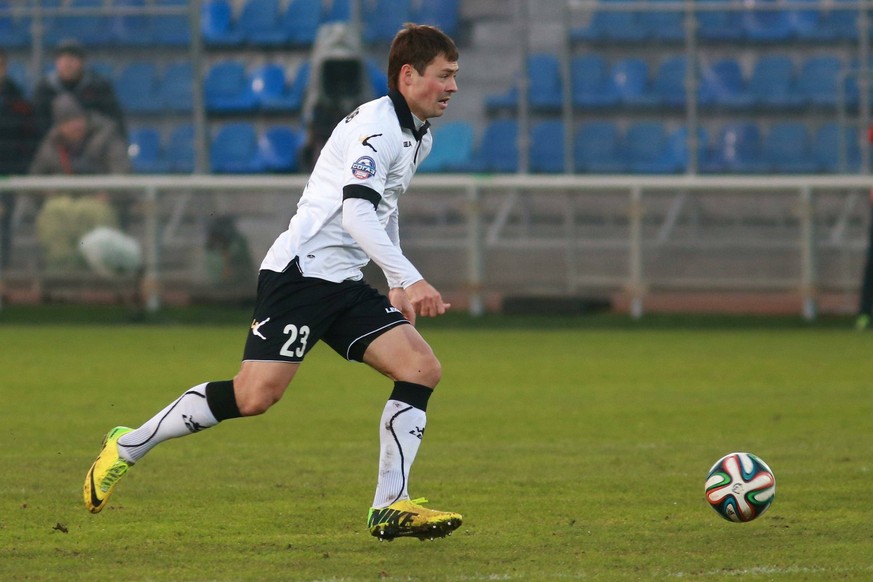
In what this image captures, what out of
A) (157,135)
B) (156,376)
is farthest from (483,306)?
(156,376)

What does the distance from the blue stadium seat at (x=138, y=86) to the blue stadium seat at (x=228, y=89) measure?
5.12 feet

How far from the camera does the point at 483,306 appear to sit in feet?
53.5

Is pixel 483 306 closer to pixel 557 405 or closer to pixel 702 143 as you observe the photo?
pixel 702 143

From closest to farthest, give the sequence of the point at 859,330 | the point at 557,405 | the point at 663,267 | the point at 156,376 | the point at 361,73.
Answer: the point at 557,405
the point at 156,376
the point at 859,330
the point at 663,267
the point at 361,73

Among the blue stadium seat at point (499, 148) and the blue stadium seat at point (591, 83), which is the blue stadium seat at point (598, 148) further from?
the blue stadium seat at point (499, 148)

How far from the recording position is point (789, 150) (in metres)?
17.6

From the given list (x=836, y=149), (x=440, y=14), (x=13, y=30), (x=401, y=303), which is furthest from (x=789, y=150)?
(x=401, y=303)

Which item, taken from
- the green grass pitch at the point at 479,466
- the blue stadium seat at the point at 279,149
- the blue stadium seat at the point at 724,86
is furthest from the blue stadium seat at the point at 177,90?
the blue stadium seat at the point at 724,86

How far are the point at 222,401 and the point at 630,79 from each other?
13575 millimetres

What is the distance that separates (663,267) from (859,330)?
2158mm

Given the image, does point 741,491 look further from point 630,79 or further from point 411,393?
point 630,79

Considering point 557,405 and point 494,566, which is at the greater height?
point 494,566

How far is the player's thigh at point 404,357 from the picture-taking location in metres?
5.57

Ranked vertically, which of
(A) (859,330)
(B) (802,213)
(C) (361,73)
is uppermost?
(C) (361,73)
